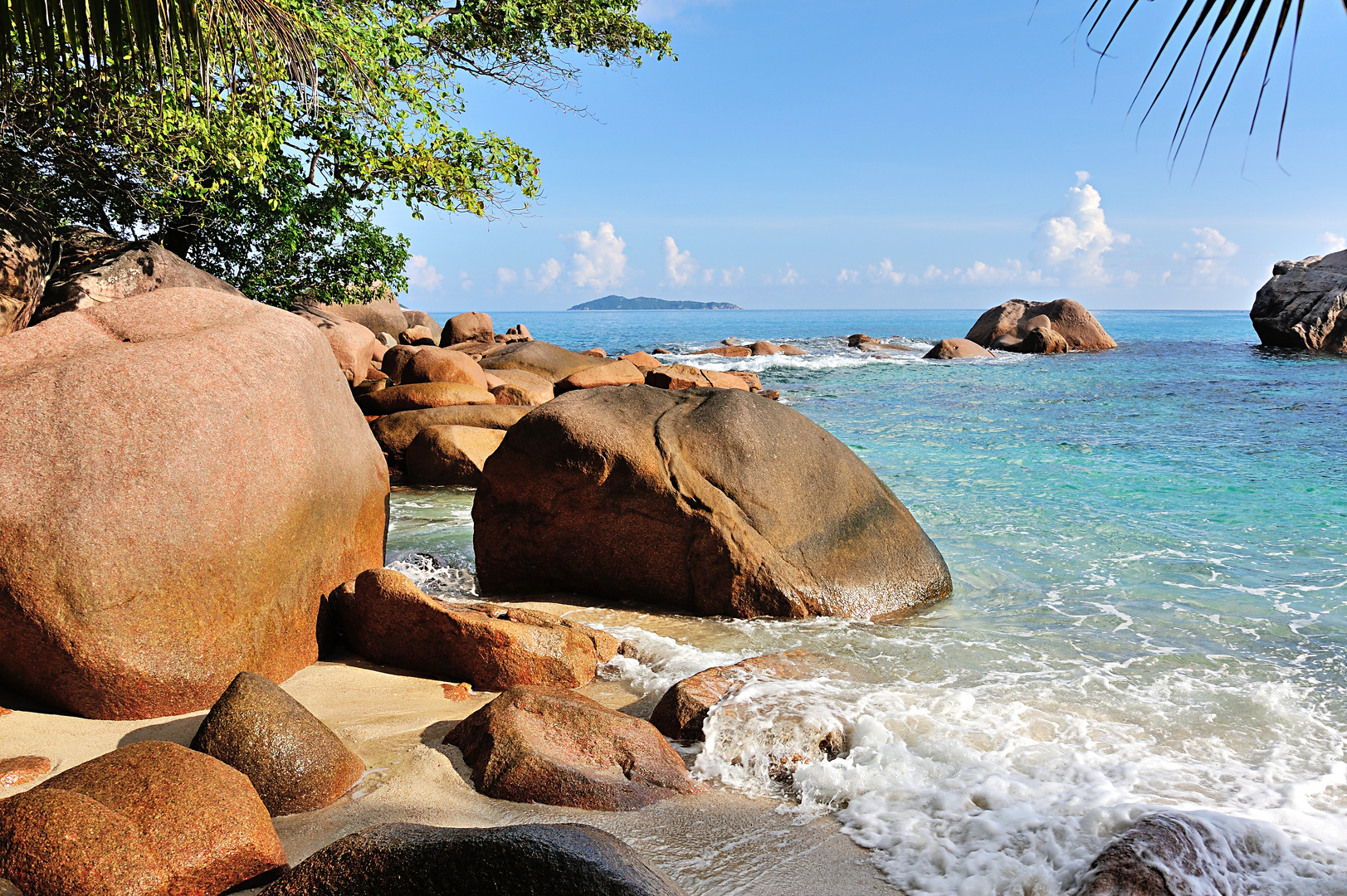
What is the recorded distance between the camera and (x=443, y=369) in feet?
41.6

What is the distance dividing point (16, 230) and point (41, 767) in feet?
24.7

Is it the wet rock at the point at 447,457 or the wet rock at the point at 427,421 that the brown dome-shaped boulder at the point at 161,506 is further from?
the wet rock at the point at 427,421

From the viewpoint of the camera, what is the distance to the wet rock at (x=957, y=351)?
102 feet

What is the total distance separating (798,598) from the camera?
17.8 ft

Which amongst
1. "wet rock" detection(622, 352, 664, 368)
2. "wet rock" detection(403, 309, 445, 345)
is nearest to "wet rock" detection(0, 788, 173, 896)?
"wet rock" detection(622, 352, 664, 368)

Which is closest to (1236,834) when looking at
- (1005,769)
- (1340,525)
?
(1005,769)

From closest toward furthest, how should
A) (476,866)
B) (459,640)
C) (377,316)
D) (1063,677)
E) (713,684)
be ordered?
(476,866) < (713,684) < (459,640) < (1063,677) < (377,316)

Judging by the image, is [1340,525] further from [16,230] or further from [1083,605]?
[16,230]

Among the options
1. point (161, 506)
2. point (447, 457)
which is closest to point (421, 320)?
point (447, 457)

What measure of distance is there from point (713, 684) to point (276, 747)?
192 cm

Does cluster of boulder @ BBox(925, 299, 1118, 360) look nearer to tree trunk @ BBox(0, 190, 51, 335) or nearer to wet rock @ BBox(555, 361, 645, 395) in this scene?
wet rock @ BBox(555, 361, 645, 395)

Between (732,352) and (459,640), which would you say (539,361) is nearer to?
(459,640)

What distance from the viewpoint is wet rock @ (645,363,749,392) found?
16.7 meters

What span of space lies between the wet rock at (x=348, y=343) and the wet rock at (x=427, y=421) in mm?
3939
